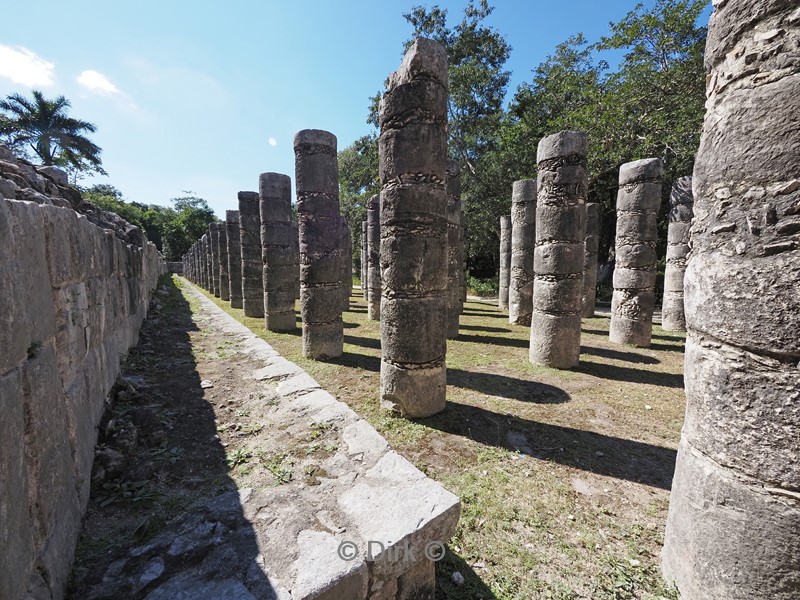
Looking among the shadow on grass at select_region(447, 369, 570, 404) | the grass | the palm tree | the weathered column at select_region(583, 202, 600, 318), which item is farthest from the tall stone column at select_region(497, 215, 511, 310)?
the palm tree

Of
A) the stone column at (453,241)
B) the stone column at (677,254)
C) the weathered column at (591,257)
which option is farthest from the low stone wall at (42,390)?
the weathered column at (591,257)

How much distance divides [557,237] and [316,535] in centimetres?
679

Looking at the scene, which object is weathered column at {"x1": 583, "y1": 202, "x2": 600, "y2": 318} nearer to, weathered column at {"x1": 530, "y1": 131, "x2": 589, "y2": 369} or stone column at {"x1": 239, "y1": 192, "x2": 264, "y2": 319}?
weathered column at {"x1": 530, "y1": 131, "x2": 589, "y2": 369}

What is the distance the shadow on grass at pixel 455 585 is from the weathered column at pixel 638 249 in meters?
8.36

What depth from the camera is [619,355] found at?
26.9ft

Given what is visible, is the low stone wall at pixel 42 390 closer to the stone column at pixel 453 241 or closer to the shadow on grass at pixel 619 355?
the stone column at pixel 453 241

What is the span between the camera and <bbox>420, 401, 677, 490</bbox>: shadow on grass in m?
3.79

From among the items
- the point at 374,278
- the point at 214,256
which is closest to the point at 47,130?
the point at 214,256

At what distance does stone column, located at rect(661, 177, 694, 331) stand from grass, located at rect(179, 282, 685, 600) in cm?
344

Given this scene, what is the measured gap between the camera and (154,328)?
8.45 meters

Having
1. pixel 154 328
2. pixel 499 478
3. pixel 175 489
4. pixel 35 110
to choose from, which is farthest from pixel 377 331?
pixel 35 110

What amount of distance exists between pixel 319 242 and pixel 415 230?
11.2 feet

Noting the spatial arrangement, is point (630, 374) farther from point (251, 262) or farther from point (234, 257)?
point (234, 257)

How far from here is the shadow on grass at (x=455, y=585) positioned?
235cm
